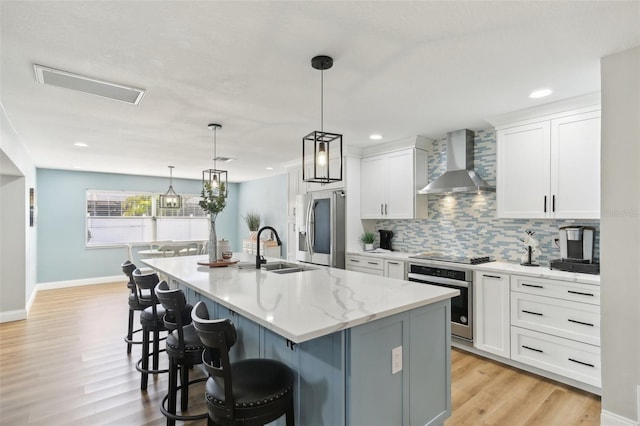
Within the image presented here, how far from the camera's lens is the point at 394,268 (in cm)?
413

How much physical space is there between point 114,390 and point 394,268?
309 cm

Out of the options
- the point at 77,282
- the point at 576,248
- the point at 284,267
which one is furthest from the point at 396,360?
the point at 77,282

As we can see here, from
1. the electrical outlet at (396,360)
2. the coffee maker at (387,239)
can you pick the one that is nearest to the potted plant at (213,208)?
the electrical outlet at (396,360)

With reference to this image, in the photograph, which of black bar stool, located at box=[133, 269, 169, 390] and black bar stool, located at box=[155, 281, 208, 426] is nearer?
black bar stool, located at box=[155, 281, 208, 426]

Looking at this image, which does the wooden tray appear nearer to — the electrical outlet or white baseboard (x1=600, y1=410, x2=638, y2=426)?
the electrical outlet

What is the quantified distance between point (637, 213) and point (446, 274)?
1.77m

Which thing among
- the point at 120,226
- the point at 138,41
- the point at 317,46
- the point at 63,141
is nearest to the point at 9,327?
the point at 63,141

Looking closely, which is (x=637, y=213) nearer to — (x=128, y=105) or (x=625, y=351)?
(x=625, y=351)

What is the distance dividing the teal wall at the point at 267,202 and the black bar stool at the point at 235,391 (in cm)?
593

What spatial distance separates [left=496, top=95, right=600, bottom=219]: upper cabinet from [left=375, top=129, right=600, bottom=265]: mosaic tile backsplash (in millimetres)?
343

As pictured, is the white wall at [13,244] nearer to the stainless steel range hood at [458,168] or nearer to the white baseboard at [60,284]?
the white baseboard at [60,284]

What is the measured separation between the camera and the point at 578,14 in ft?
5.62

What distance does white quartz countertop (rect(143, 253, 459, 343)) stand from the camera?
4.78 feet

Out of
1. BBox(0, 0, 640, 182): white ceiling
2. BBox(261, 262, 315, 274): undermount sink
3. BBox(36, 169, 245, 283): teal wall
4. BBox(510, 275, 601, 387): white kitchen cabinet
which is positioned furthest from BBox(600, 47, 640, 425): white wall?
BBox(36, 169, 245, 283): teal wall
